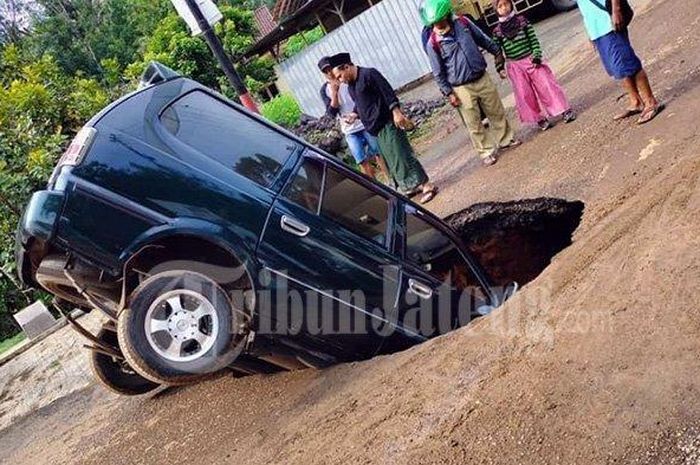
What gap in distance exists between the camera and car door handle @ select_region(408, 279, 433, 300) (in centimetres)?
375

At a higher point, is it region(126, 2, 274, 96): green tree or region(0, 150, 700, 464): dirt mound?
region(126, 2, 274, 96): green tree

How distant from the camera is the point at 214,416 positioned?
4.15 m

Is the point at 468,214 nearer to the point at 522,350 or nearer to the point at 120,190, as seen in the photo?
the point at 522,350

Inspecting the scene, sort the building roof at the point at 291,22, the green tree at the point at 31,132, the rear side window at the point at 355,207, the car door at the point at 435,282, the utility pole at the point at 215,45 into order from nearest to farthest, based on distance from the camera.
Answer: the rear side window at the point at 355,207
the car door at the point at 435,282
the utility pole at the point at 215,45
the green tree at the point at 31,132
the building roof at the point at 291,22

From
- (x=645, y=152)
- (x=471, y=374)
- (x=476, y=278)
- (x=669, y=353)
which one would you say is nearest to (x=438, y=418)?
(x=471, y=374)

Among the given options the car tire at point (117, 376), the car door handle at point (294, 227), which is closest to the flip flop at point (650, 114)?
the car door handle at point (294, 227)

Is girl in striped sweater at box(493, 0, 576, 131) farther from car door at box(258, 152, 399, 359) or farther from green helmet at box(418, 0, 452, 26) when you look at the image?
car door at box(258, 152, 399, 359)

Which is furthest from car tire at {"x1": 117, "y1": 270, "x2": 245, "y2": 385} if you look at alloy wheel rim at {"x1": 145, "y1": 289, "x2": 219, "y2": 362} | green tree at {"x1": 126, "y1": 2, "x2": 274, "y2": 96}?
green tree at {"x1": 126, "y1": 2, "x2": 274, "y2": 96}

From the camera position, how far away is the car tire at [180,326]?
3111 millimetres

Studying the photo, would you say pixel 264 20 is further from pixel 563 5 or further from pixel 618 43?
pixel 618 43

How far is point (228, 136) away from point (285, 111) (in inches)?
530

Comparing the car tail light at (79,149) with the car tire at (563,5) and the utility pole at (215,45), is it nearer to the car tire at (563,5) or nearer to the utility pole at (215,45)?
the utility pole at (215,45)

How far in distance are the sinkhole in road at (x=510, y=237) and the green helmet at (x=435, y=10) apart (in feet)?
5.86

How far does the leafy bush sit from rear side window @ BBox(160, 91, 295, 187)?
11973 mm
